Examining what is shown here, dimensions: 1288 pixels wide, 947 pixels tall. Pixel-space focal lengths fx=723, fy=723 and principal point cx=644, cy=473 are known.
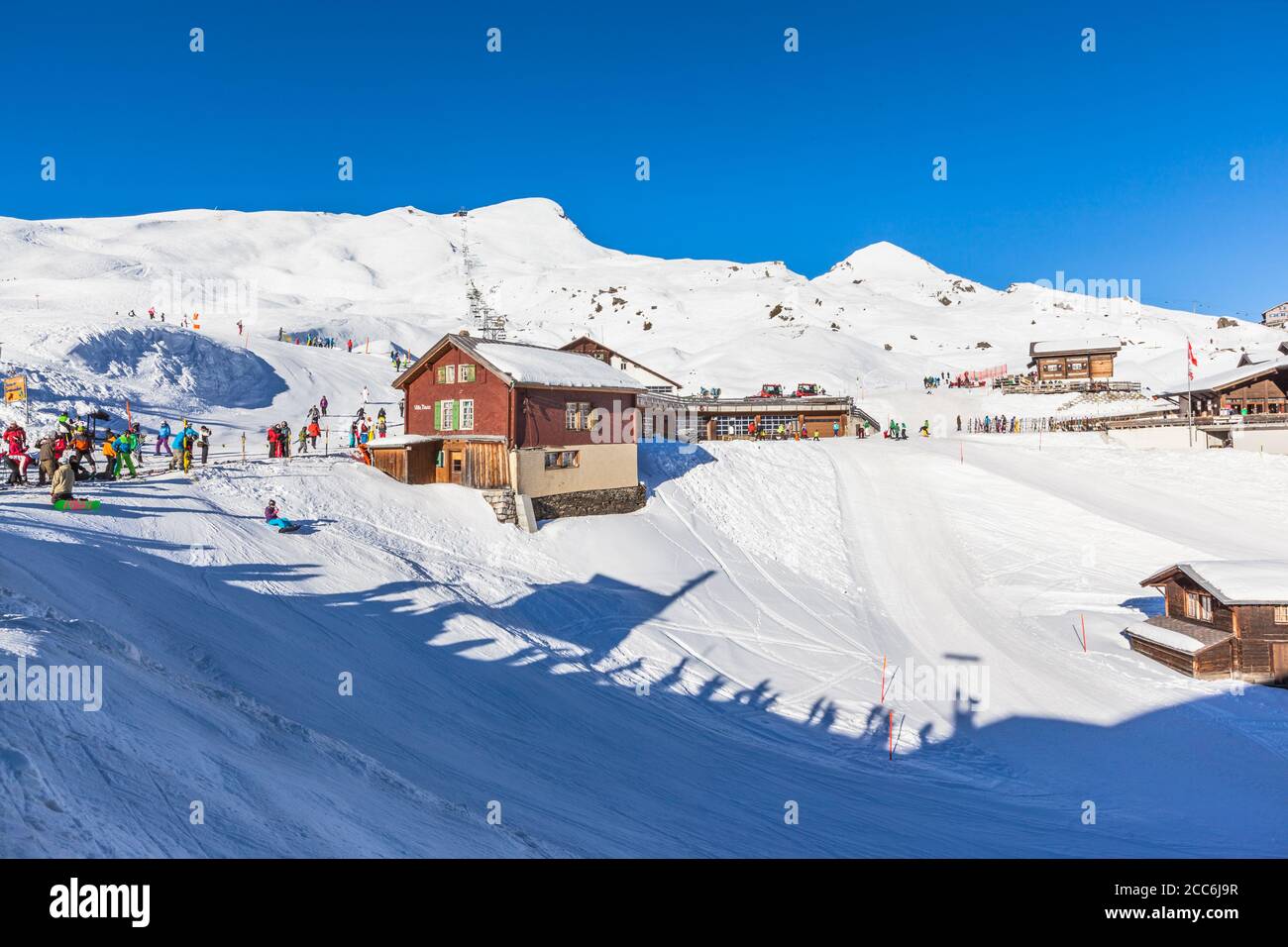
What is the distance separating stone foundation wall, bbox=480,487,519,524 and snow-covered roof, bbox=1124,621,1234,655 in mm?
22297

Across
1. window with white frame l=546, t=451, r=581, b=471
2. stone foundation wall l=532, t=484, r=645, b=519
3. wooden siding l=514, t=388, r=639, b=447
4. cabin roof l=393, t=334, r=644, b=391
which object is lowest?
stone foundation wall l=532, t=484, r=645, b=519

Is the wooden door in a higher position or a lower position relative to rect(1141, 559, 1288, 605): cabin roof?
lower

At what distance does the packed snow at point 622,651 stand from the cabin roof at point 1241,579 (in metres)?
2.77

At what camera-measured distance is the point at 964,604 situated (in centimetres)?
2752

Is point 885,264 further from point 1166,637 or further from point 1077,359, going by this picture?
point 1166,637

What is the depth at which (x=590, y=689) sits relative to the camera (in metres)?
17.8

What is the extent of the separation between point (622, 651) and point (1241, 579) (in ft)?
62.0

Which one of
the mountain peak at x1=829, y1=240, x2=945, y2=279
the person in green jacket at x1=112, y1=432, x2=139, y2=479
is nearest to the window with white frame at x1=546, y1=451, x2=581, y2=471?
the person in green jacket at x1=112, y1=432, x2=139, y2=479

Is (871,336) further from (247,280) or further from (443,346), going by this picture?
A: (247,280)

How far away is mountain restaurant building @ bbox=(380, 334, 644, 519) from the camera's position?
29844 mm

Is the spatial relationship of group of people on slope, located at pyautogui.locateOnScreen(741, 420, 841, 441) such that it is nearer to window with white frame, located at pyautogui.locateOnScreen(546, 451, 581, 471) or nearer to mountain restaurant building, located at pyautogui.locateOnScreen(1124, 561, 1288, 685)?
window with white frame, located at pyautogui.locateOnScreen(546, 451, 581, 471)

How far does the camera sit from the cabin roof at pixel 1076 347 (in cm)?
7031

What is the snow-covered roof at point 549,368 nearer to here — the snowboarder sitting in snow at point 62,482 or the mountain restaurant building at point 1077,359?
the snowboarder sitting in snow at point 62,482
